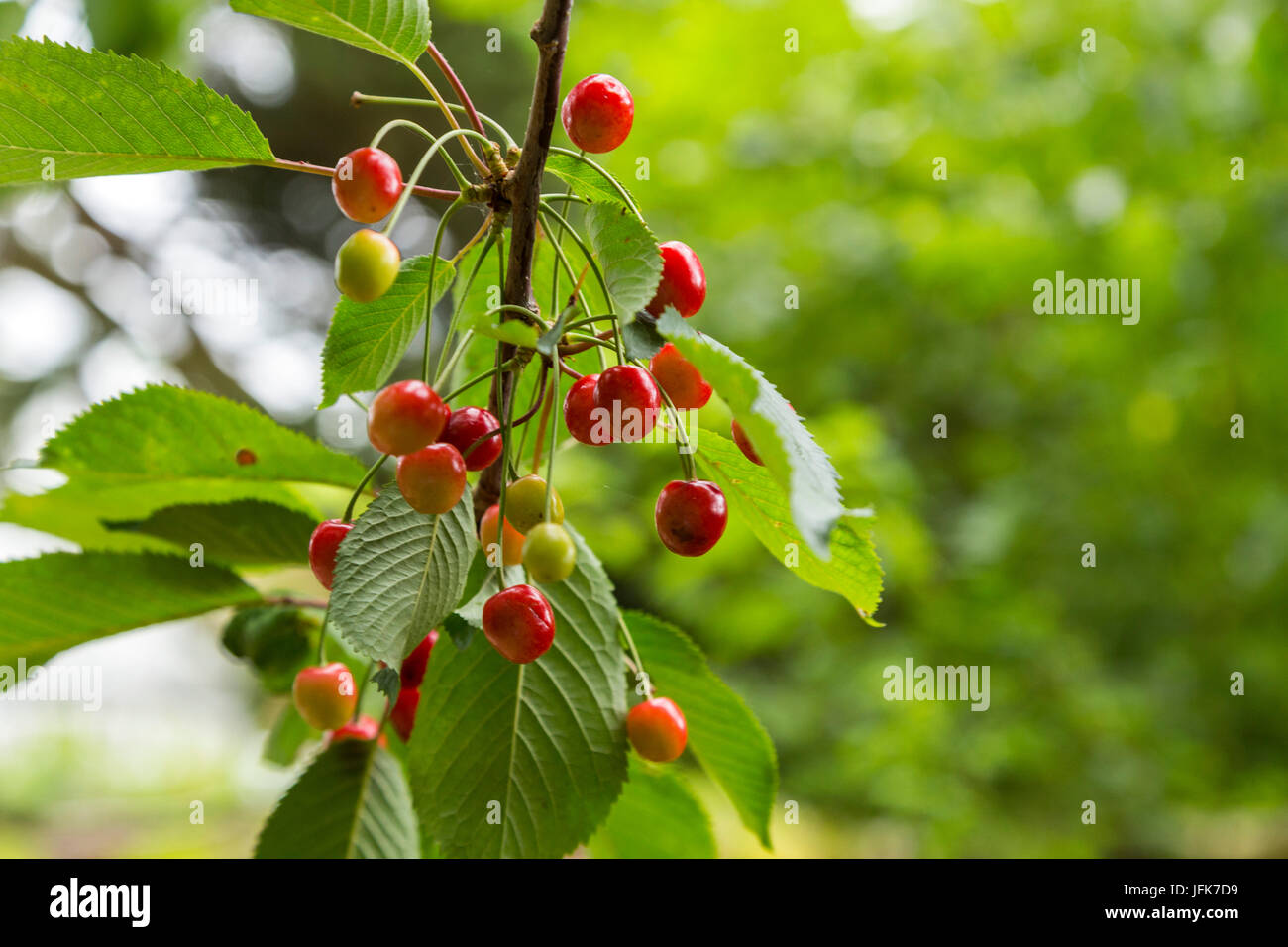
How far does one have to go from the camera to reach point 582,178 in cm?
53

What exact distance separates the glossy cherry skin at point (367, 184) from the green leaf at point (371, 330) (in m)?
0.09

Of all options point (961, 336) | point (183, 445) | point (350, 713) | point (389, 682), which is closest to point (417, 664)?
point (350, 713)

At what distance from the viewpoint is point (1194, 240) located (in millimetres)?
2219

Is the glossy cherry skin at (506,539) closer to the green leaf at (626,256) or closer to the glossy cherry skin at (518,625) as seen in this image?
the glossy cherry skin at (518,625)

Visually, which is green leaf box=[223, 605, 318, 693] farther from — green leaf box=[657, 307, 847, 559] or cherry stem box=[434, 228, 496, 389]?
green leaf box=[657, 307, 847, 559]

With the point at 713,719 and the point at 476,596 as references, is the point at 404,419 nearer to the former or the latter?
the point at 476,596

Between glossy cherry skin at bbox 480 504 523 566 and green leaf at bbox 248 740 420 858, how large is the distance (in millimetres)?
244

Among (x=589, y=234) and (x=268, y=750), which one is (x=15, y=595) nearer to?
(x=268, y=750)

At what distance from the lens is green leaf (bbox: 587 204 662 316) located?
43cm

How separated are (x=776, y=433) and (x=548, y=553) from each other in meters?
0.13

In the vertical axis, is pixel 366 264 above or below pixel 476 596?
above

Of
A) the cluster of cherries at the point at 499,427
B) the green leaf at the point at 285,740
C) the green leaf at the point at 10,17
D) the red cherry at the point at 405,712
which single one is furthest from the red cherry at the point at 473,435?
the green leaf at the point at 10,17
